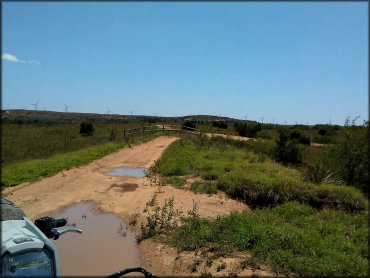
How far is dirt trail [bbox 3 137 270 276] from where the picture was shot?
16.5ft

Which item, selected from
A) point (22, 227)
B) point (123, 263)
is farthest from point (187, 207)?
point (22, 227)

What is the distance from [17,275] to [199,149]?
15.4 m

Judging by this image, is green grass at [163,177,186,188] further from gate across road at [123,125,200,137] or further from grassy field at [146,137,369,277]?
gate across road at [123,125,200,137]

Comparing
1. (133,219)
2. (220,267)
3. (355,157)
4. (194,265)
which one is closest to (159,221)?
(133,219)

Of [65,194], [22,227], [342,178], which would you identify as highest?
[22,227]

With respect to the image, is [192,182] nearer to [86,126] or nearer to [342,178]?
[342,178]

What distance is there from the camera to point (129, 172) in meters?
11.9

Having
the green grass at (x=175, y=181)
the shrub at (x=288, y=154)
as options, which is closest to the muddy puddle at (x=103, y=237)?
the green grass at (x=175, y=181)

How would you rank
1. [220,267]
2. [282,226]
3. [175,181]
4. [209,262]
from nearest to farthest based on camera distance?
[220,267]
[209,262]
[282,226]
[175,181]

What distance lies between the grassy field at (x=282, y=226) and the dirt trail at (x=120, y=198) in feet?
1.50

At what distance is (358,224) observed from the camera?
691 cm

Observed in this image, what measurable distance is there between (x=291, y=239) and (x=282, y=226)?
811 mm

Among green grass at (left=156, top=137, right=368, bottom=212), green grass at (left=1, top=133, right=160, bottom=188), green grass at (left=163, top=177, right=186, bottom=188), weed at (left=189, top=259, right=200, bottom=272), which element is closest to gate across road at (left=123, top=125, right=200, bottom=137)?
green grass at (left=1, top=133, right=160, bottom=188)

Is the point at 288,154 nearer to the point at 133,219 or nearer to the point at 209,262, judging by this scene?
the point at 133,219
